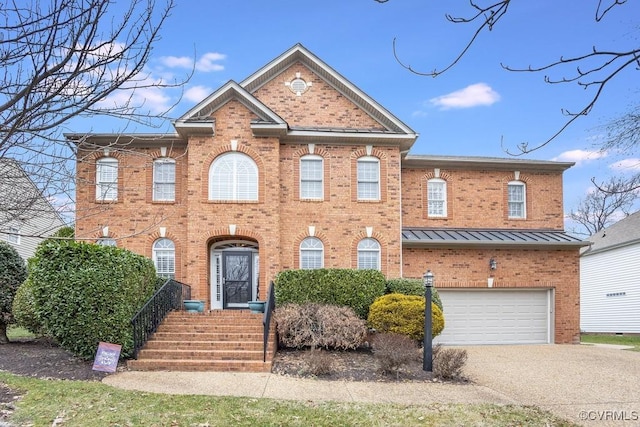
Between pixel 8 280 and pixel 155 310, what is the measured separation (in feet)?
14.5

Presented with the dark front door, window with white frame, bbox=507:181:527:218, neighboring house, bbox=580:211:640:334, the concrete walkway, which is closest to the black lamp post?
the concrete walkway

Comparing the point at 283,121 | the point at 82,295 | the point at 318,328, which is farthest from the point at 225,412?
the point at 283,121

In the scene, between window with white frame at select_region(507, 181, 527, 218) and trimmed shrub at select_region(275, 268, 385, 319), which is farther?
window with white frame at select_region(507, 181, 527, 218)

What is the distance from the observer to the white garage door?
1748cm

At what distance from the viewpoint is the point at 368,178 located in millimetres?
17047

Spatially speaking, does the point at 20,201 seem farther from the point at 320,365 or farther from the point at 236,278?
the point at 236,278

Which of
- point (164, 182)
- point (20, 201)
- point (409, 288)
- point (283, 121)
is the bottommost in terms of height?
point (409, 288)

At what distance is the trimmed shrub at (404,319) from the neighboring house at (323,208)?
11.8 ft

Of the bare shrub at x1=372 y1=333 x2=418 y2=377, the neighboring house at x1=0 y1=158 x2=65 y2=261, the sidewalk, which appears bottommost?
the sidewalk

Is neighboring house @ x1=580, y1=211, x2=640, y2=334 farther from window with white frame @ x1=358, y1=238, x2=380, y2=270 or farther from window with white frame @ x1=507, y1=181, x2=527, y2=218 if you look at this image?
window with white frame @ x1=358, y1=238, x2=380, y2=270

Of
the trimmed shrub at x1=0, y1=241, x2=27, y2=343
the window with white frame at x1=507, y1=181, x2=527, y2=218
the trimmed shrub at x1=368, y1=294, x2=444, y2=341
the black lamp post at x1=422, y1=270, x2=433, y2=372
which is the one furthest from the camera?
the window with white frame at x1=507, y1=181, x2=527, y2=218

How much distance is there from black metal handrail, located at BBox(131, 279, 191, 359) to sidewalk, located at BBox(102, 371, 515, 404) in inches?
40.2

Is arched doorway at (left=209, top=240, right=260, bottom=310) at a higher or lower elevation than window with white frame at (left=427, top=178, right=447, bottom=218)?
lower

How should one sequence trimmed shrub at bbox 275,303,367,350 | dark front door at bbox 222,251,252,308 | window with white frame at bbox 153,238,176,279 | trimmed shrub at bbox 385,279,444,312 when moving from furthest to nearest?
1. dark front door at bbox 222,251,252,308
2. window with white frame at bbox 153,238,176,279
3. trimmed shrub at bbox 385,279,444,312
4. trimmed shrub at bbox 275,303,367,350
